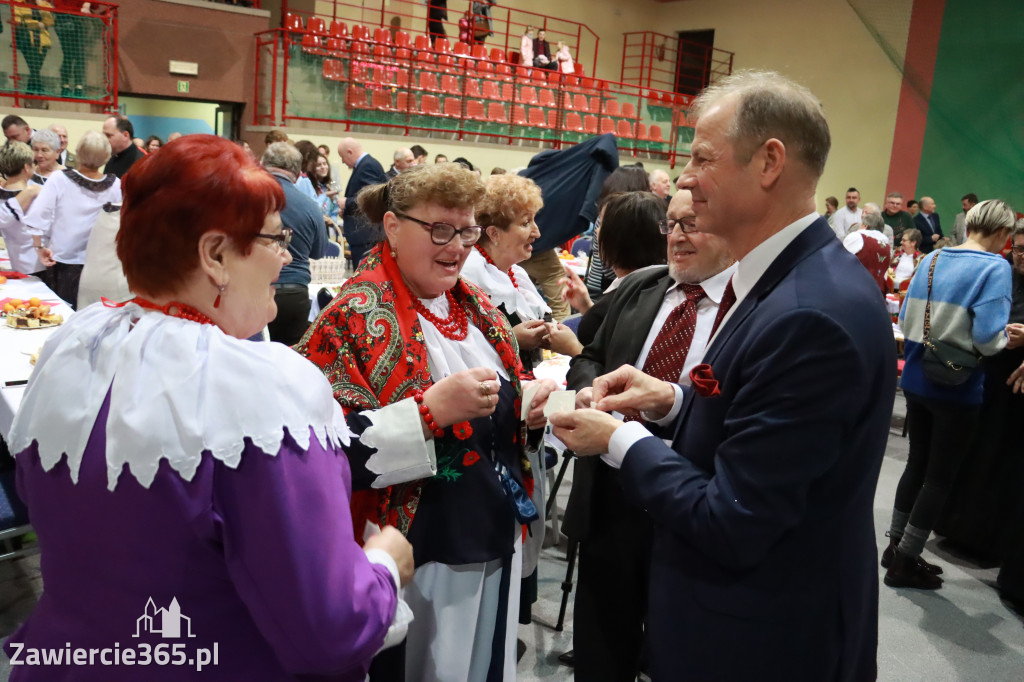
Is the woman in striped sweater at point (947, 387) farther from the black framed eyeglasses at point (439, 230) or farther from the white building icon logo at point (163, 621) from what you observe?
the white building icon logo at point (163, 621)

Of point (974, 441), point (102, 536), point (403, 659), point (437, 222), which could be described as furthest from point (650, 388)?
point (974, 441)

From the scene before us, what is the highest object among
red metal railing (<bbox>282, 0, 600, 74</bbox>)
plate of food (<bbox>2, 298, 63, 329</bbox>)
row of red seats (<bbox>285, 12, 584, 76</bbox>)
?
red metal railing (<bbox>282, 0, 600, 74</bbox>)

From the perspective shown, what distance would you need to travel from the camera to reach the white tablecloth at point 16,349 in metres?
2.53

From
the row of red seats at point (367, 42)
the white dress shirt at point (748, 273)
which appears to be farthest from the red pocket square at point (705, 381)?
the row of red seats at point (367, 42)

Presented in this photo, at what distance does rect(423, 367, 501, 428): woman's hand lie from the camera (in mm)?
1565

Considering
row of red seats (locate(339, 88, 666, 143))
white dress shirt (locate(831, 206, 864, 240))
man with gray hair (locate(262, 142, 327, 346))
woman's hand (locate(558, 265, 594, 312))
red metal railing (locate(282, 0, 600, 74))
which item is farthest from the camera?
red metal railing (locate(282, 0, 600, 74))

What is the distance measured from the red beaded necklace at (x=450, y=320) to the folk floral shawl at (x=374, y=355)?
0.18 feet

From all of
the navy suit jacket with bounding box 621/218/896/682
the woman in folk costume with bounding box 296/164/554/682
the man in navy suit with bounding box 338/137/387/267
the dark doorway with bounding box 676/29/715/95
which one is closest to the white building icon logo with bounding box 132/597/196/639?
the woman in folk costume with bounding box 296/164/554/682

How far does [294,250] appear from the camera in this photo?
184 inches

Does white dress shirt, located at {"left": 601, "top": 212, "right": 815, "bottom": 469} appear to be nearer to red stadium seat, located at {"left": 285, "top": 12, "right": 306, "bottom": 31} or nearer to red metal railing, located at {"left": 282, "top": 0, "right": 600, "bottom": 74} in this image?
red metal railing, located at {"left": 282, "top": 0, "right": 600, "bottom": 74}

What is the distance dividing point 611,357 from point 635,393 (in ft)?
1.73

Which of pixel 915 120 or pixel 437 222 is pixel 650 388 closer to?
pixel 437 222

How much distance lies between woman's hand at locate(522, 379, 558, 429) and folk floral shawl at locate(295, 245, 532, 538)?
0.82ft

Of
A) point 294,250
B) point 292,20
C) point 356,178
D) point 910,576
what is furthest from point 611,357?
point 292,20
